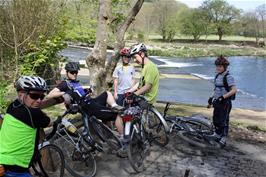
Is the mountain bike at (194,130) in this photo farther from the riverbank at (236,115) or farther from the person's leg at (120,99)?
the riverbank at (236,115)

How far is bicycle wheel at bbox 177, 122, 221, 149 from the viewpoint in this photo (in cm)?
836

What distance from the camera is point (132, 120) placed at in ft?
23.6

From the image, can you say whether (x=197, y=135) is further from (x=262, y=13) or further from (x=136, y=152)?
(x=262, y=13)

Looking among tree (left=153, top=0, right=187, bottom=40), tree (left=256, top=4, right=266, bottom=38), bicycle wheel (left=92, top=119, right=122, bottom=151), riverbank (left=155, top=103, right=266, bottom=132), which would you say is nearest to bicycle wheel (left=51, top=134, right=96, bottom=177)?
bicycle wheel (left=92, top=119, right=122, bottom=151)

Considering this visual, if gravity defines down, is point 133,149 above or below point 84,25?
below

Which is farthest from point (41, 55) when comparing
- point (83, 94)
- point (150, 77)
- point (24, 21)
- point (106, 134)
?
→ point (106, 134)

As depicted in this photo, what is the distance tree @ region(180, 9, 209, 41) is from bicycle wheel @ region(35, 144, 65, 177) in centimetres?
12305

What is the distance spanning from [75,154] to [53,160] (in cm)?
42

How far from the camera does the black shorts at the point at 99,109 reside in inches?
270

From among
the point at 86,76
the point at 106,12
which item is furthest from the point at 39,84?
the point at 86,76

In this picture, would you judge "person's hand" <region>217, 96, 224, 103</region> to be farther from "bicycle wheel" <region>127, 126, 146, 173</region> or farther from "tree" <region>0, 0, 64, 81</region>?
"tree" <region>0, 0, 64, 81</region>

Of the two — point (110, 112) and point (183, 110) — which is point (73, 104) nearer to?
point (110, 112)

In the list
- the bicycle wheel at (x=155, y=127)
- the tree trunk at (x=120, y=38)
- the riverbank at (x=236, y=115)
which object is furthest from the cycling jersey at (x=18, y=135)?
the riverbank at (x=236, y=115)

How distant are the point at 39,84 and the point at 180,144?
15.6ft
